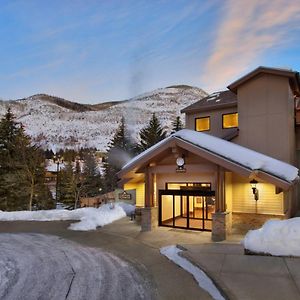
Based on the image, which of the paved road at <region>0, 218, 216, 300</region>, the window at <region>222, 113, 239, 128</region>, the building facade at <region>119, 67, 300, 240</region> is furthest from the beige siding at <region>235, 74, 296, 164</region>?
the paved road at <region>0, 218, 216, 300</region>

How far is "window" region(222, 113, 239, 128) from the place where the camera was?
20.1 metres

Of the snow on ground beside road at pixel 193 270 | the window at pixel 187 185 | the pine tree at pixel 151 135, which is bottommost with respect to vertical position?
the snow on ground beside road at pixel 193 270

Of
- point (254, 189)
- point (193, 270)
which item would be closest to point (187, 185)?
point (254, 189)

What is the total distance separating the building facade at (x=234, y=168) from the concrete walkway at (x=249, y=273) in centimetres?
383

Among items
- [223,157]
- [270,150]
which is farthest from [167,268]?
[270,150]

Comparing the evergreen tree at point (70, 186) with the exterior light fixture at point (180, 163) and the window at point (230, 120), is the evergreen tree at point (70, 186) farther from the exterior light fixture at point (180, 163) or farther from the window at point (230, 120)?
the exterior light fixture at point (180, 163)

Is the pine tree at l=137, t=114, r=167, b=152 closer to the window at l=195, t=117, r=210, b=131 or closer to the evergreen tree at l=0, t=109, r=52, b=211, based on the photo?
the evergreen tree at l=0, t=109, r=52, b=211

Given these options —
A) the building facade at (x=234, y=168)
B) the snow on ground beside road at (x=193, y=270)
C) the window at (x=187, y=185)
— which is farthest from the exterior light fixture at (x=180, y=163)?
the snow on ground beside road at (x=193, y=270)

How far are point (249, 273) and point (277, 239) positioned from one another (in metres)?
2.15

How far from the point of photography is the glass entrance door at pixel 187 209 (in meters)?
16.5

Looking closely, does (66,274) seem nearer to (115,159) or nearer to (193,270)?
(193,270)

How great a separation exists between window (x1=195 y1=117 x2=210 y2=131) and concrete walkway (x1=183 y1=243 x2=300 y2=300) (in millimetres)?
11328

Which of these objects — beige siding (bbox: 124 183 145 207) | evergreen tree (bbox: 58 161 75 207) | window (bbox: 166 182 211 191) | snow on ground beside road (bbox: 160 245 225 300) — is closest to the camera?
snow on ground beside road (bbox: 160 245 225 300)

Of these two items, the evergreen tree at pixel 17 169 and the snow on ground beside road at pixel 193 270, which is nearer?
the snow on ground beside road at pixel 193 270
